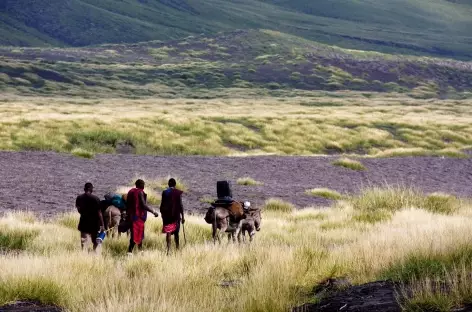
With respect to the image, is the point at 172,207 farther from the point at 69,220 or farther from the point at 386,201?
the point at 386,201

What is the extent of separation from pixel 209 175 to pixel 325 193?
516 cm

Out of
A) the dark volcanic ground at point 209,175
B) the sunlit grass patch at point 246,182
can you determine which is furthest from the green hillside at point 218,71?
the sunlit grass patch at point 246,182

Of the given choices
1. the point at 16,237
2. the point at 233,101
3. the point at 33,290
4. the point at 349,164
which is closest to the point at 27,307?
the point at 33,290

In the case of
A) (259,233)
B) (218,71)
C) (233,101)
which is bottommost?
(259,233)

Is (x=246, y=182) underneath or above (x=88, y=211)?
underneath

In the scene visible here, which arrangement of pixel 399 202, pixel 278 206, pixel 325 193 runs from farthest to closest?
pixel 325 193 < pixel 278 206 < pixel 399 202

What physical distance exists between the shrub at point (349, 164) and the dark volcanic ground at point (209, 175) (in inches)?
16.3

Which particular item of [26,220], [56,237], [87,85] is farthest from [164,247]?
[87,85]

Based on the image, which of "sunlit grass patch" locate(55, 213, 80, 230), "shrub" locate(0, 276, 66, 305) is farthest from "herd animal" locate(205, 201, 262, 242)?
"shrub" locate(0, 276, 66, 305)

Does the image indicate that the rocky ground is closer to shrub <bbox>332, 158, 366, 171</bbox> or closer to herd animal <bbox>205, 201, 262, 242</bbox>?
herd animal <bbox>205, 201, 262, 242</bbox>

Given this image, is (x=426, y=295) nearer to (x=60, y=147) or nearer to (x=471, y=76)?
(x=60, y=147)

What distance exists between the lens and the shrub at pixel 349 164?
28861mm

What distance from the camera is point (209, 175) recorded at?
2495cm

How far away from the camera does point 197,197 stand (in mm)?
20500
